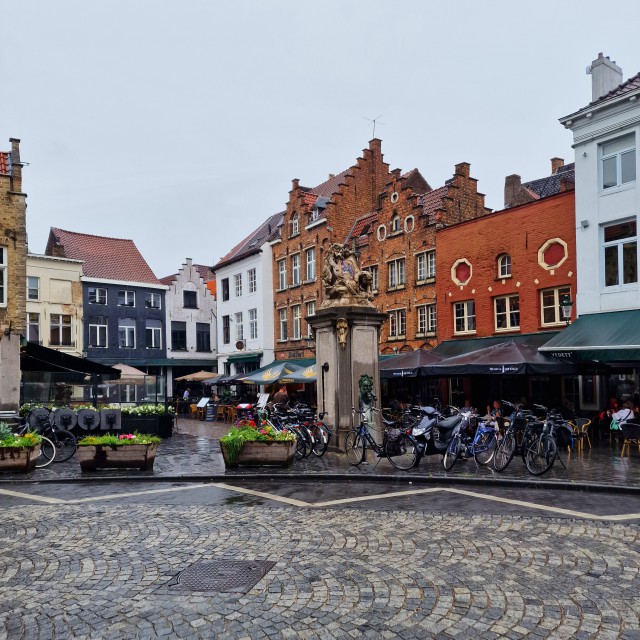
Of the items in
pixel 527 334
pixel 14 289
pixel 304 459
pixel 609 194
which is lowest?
pixel 304 459

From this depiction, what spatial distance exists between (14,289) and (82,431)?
7.14 meters

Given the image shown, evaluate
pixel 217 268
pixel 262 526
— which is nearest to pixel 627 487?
pixel 262 526

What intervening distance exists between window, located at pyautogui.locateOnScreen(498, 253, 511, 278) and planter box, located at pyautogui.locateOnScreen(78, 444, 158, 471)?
16840 mm

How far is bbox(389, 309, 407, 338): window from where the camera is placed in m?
30.3

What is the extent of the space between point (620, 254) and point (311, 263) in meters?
20.3

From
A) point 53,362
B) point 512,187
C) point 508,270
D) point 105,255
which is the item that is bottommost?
point 53,362

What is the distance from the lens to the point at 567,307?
22.2 m

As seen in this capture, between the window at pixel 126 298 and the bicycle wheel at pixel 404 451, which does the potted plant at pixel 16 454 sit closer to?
the bicycle wheel at pixel 404 451

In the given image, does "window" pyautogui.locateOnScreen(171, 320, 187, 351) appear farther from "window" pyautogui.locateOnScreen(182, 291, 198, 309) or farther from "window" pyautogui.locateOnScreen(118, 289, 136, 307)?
Result: "window" pyautogui.locateOnScreen(118, 289, 136, 307)

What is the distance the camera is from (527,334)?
24.2 meters

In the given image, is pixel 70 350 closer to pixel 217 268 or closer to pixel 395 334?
pixel 217 268

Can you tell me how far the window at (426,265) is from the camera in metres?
28.8

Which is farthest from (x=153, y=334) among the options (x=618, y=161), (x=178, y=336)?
(x=618, y=161)

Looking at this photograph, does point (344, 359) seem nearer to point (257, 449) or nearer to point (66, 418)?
point (257, 449)
